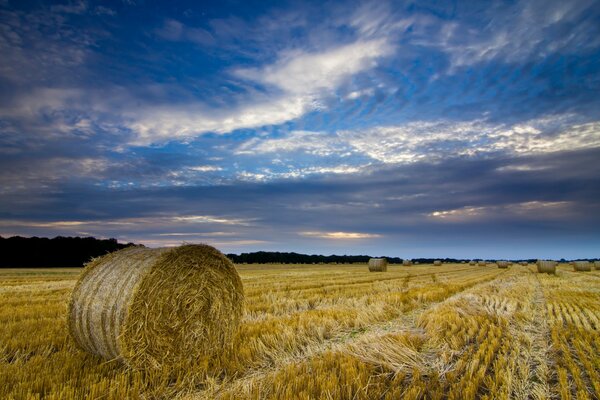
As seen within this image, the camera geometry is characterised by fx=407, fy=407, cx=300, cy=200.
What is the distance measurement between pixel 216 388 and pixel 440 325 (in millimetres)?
4620

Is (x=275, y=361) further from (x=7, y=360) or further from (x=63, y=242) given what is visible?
(x=63, y=242)

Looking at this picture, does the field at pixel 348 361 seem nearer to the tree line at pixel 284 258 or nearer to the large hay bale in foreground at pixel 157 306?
the large hay bale in foreground at pixel 157 306

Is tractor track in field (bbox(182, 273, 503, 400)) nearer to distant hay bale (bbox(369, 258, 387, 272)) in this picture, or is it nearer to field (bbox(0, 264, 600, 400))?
field (bbox(0, 264, 600, 400))

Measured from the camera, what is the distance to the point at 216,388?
462cm

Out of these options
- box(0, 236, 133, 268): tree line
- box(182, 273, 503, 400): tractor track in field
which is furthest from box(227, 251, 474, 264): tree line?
box(182, 273, 503, 400): tractor track in field

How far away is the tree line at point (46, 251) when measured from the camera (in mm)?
48375

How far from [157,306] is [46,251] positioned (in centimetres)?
5387

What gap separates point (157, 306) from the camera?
6047mm

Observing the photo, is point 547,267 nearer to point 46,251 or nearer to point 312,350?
point 312,350

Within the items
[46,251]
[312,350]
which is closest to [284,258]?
[46,251]

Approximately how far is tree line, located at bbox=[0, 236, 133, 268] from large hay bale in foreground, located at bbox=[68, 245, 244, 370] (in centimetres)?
4529

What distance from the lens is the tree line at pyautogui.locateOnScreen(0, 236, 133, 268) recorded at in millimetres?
48375

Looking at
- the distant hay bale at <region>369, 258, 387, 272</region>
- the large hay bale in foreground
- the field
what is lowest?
the field

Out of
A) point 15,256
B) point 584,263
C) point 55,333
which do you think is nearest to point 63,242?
point 15,256
